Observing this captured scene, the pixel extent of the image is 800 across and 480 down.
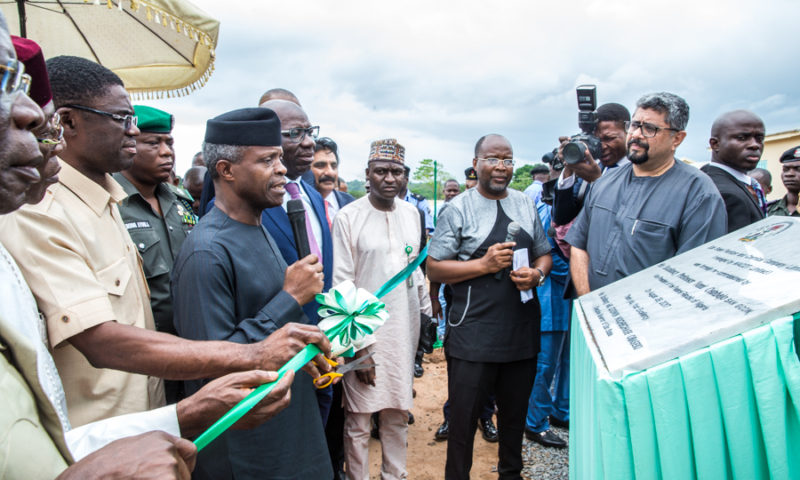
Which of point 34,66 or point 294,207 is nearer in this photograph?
point 34,66

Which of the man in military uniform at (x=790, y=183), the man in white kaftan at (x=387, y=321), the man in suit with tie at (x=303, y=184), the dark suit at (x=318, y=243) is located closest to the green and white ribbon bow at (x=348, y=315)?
the dark suit at (x=318, y=243)

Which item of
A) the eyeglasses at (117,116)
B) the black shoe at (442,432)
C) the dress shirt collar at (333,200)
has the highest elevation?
the eyeglasses at (117,116)

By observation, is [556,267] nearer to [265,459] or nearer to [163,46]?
[265,459]

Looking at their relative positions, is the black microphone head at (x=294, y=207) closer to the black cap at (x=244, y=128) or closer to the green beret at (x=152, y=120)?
the black cap at (x=244, y=128)

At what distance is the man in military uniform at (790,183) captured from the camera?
4543 millimetres

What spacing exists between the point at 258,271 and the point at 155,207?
1392 mm

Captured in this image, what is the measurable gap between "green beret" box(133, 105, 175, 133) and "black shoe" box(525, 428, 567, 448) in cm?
372

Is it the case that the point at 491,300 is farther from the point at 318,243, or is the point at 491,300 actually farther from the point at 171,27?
the point at 171,27

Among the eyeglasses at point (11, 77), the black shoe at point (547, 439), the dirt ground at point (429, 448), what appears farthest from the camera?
the black shoe at point (547, 439)

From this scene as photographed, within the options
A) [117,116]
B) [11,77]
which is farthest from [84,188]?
[11,77]

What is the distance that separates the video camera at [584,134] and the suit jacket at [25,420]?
3068mm

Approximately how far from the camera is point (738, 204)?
3.02 meters

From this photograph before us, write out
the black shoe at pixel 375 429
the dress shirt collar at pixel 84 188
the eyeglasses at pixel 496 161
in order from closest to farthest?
the dress shirt collar at pixel 84 188 → the eyeglasses at pixel 496 161 → the black shoe at pixel 375 429

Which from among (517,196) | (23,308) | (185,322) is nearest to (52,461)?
(23,308)
